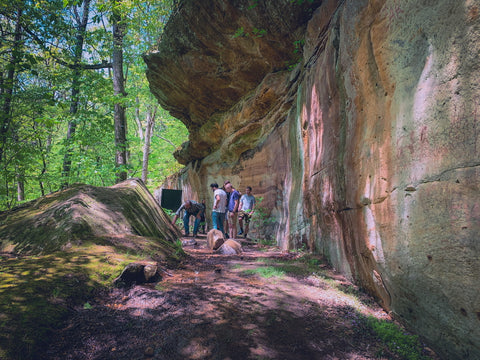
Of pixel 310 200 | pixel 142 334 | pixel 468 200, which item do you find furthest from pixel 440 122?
pixel 310 200

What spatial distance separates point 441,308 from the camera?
231 centimetres

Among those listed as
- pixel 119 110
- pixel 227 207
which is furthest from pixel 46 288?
→ pixel 119 110

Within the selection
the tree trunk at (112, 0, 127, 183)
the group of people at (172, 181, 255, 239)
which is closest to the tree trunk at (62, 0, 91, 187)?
the tree trunk at (112, 0, 127, 183)

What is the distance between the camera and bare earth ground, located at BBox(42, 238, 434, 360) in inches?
86.9

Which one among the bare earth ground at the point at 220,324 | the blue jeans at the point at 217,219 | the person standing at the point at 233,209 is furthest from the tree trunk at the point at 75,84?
the bare earth ground at the point at 220,324

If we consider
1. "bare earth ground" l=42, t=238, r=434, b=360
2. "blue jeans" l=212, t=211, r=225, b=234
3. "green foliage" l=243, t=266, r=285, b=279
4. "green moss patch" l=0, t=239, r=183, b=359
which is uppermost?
"blue jeans" l=212, t=211, r=225, b=234

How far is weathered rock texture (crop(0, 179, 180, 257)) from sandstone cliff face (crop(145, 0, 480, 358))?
328 centimetres

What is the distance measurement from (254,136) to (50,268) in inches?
395

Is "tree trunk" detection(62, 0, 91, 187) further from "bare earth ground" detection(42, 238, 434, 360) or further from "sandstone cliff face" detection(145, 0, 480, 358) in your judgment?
"bare earth ground" detection(42, 238, 434, 360)

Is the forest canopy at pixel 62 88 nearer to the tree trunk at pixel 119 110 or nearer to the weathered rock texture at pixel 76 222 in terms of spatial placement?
the tree trunk at pixel 119 110

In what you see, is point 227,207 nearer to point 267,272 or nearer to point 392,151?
point 267,272

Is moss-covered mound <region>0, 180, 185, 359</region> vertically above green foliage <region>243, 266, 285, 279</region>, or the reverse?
moss-covered mound <region>0, 180, 185, 359</region>

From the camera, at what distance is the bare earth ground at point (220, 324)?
221cm

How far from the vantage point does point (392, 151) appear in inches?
117
